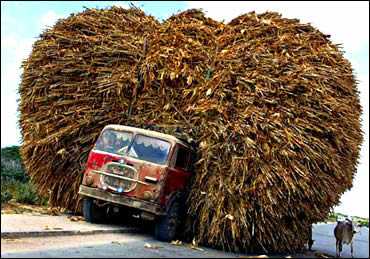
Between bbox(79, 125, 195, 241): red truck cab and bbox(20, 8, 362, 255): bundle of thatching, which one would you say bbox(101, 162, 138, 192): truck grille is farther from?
bbox(20, 8, 362, 255): bundle of thatching

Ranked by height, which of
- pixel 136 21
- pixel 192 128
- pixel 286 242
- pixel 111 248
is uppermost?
pixel 136 21

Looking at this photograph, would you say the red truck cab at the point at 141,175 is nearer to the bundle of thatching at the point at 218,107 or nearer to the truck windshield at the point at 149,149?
the truck windshield at the point at 149,149

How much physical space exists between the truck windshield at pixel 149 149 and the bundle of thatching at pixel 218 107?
64 centimetres

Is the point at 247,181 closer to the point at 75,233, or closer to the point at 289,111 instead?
the point at 289,111

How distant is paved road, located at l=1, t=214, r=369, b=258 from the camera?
8.09 metres

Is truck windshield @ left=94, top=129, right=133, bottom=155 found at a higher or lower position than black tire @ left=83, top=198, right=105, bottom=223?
higher

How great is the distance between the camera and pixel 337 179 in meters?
11.9

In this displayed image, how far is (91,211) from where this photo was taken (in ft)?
38.9

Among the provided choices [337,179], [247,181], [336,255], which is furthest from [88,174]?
[336,255]

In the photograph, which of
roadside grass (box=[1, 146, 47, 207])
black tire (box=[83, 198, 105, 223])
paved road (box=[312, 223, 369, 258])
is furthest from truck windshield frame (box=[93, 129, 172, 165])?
paved road (box=[312, 223, 369, 258])

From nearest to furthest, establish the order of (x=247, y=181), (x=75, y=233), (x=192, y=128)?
1. (x=75, y=233)
2. (x=247, y=181)
3. (x=192, y=128)

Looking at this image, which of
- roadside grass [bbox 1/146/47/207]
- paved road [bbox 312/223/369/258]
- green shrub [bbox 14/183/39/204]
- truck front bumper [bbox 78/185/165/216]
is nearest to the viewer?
truck front bumper [bbox 78/185/165/216]

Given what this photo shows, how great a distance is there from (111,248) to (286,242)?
409 cm

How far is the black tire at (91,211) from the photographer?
11805mm
